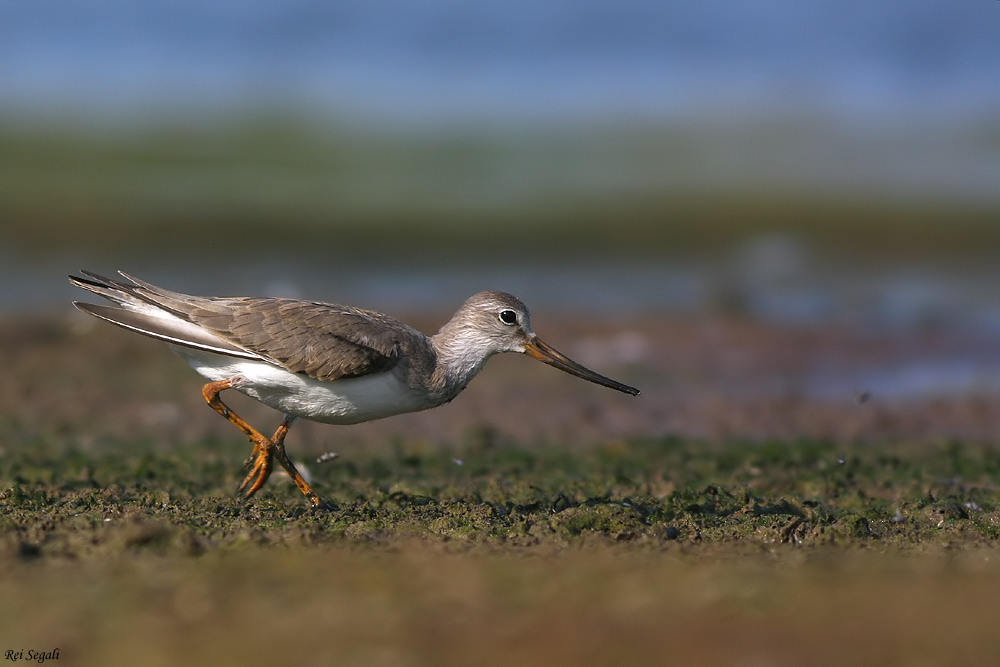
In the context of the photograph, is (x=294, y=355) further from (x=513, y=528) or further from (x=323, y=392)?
(x=513, y=528)

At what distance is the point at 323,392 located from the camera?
7.50 m

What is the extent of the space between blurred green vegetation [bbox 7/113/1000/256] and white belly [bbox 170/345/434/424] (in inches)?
575

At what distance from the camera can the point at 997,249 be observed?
73.0 feet

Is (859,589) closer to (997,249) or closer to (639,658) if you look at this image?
(639,658)

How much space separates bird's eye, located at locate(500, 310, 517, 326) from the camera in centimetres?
826

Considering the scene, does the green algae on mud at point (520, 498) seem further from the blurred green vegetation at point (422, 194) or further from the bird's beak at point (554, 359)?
the blurred green vegetation at point (422, 194)

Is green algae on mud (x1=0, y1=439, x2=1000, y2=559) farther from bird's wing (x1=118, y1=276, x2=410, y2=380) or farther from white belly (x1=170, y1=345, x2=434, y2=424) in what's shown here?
bird's wing (x1=118, y1=276, x2=410, y2=380)

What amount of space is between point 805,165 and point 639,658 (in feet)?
88.3

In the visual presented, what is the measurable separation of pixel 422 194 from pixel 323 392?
2030 centimetres

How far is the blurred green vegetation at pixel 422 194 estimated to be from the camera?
907 inches

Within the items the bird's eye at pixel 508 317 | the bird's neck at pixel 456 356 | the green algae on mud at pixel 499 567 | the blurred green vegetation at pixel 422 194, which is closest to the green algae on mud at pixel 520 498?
the green algae on mud at pixel 499 567

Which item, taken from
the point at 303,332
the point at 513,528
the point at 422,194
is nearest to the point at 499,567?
Result: the point at 513,528

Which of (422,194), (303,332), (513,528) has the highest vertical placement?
(303,332)

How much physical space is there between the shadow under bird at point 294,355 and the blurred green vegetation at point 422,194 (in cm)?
1435
